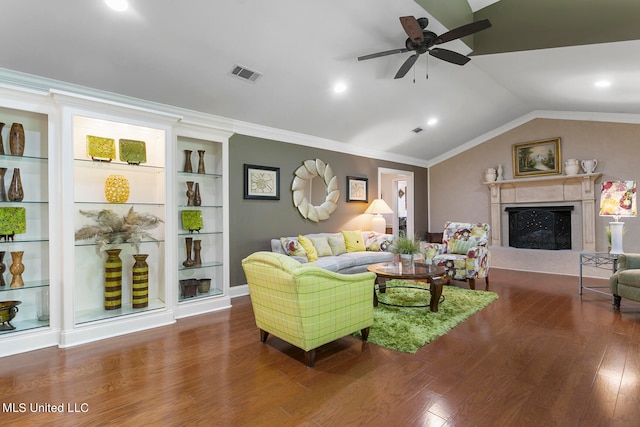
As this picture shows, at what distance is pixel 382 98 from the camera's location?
4941mm

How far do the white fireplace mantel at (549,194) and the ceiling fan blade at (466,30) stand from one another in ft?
15.4

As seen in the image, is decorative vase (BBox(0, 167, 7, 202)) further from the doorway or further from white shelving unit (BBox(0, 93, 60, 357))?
the doorway

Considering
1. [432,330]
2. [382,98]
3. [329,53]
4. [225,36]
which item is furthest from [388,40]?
[432,330]

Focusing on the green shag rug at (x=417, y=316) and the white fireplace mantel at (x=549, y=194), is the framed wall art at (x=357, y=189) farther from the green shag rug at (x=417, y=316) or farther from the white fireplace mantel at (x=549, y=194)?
the white fireplace mantel at (x=549, y=194)

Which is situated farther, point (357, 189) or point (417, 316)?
point (357, 189)

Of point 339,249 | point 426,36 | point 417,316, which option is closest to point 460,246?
point 339,249

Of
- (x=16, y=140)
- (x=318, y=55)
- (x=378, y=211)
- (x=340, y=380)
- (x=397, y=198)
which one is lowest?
(x=340, y=380)

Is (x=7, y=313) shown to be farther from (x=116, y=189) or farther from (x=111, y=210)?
(x=116, y=189)

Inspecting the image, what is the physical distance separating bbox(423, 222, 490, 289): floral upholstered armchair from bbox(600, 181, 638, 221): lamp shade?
1529 millimetres

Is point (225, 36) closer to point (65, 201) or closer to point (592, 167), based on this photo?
point (65, 201)

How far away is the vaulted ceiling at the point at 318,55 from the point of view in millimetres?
2844

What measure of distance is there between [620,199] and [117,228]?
6.04m

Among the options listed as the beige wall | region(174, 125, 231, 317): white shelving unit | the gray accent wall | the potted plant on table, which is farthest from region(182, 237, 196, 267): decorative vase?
the beige wall

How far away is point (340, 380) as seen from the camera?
2.24m
